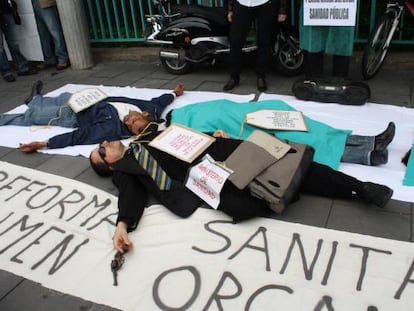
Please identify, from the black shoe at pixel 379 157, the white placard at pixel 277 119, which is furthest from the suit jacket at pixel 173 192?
the black shoe at pixel 379 157

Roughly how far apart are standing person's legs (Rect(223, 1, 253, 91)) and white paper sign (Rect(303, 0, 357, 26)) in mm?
614

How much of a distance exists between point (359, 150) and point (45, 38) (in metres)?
5.01

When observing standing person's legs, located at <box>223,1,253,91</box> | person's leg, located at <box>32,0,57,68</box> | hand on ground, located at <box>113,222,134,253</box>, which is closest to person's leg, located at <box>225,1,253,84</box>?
standing person's legs, located at <box>223,1,253,91</box>

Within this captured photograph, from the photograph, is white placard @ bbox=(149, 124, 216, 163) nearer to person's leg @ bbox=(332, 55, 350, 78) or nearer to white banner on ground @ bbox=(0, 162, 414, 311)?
white banner on ground @ bbox=(0, 162, 414, 311)

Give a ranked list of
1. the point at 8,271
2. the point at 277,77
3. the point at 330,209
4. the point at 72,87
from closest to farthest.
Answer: the point at 8,271 → the point at 330,209 → the point at 277,77 → the point at 72,87

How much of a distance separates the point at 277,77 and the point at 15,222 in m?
3.40

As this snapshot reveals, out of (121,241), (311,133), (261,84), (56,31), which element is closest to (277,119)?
(311,133)

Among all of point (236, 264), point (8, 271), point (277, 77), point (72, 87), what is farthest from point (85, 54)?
point (236, 264)

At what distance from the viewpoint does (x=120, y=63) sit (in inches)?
269

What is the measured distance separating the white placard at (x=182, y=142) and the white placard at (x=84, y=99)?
52.3 inches

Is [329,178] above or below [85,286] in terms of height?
above

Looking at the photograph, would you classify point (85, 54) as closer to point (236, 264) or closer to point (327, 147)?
point (327, 147)

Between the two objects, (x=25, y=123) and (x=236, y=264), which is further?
(x=25, y=123)

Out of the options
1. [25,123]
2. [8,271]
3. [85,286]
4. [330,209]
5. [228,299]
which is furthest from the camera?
[25,123]
